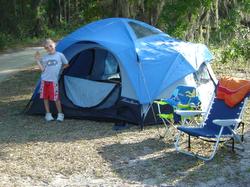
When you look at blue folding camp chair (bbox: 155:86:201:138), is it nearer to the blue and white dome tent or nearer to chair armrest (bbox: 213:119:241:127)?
the blue and white dome tent

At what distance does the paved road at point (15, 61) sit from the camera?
15271 millimetres

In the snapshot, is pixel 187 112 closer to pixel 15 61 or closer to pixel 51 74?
pixel 51 74

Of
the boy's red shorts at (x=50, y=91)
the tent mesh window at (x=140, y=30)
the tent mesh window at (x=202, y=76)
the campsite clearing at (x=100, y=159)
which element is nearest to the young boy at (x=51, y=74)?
the boy's red shorts at (x=50, y=91)

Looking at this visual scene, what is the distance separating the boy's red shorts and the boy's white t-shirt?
75 mm

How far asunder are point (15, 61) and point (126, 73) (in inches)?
402

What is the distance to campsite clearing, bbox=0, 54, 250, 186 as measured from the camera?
224 inches

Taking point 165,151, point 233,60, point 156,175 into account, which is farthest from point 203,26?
point 156,175

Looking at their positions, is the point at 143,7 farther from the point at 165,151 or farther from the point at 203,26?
the point at 165,151

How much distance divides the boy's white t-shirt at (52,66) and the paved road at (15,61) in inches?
221

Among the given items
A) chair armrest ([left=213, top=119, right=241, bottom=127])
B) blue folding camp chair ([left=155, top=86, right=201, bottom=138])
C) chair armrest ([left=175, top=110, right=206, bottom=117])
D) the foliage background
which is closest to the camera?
chair armrest ([left=213, top=119, right=241, bottom=127])

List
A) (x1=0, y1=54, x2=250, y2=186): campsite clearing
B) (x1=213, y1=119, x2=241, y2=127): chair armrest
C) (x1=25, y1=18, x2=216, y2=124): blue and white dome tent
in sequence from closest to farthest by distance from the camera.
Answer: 1. (x1=0, y1=54, x2=250, y2=186): campsite clearing
2. (x1=213, y1=119, x2=241, y2=127): chair armrest
3. (x1=25, y1=18, x2=216, y2=124): blue and white dome tent

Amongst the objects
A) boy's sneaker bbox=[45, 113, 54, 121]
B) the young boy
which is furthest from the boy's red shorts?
boy's sneaker bbox=[45, 113, 54, 121]

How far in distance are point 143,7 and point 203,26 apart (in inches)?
90.5

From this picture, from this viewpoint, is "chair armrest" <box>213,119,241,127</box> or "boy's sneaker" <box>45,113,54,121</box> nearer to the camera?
"chair armrest" <box>213,119,241,127</box>
